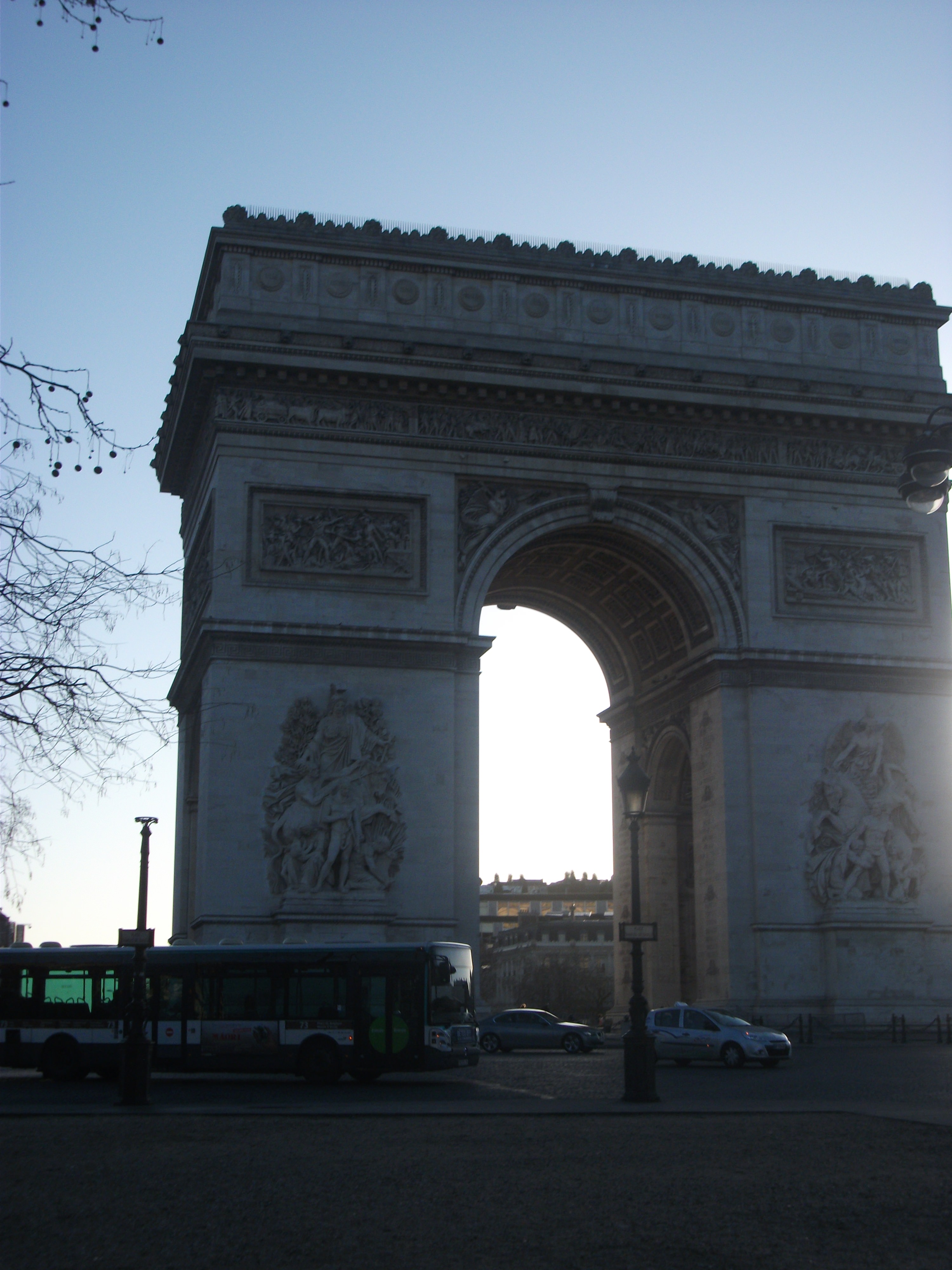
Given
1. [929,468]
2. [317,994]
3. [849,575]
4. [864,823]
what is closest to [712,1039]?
[864,823]

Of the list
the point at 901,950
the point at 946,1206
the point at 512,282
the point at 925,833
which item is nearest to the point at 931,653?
the point at 925,833

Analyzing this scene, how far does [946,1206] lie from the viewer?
1180 cm

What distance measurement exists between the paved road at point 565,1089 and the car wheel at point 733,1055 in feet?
1.14

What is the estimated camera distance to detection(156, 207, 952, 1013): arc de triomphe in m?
35.2

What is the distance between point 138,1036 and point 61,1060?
9.01 meters

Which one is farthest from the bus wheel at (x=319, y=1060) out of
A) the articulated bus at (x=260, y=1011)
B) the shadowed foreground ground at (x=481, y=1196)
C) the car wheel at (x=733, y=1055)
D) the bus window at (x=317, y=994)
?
the shadowed foreground ground at (x=481, y=1196)

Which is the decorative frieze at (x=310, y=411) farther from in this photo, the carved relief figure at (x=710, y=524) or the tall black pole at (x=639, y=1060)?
the tall black pole at (x=639, y=1060)

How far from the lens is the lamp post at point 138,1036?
70.0ft

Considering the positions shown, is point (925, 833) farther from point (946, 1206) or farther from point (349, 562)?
point (946, 1206)

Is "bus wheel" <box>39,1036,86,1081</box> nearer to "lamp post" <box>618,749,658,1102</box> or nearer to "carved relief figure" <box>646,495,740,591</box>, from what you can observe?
"lamp post" <box>618,749,658,1102</box>

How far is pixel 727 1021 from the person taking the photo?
1262 inches

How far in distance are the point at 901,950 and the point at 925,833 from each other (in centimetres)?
309

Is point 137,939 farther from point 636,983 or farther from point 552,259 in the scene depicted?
point 552,259

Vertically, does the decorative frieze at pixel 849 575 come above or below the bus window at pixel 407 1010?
above
